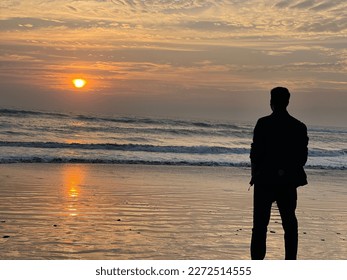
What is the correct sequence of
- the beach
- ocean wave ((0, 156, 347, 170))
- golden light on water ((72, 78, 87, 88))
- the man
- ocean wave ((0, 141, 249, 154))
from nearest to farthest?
1. the man
2. the beach
3. ocean wave ((0, 156, 347, 170))
4. ocean wave ((0, 141, 249, 154))
5. golden light on water ((72, 78, 87, 88))

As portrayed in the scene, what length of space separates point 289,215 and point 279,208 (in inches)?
4.4

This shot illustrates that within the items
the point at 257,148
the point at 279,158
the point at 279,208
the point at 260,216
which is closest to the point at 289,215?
the point at 279,208

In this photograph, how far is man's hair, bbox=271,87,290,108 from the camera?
18.7 feet

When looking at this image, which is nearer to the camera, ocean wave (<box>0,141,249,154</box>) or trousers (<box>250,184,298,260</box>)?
trousers (<box>250,184,298,260</box>)

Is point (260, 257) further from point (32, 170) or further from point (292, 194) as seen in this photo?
point (32, 170)

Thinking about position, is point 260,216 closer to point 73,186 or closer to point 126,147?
point 73,186

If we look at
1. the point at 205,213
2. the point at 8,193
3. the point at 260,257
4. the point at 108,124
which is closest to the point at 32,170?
the point at 8,193

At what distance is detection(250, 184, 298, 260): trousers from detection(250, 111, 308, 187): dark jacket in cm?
9

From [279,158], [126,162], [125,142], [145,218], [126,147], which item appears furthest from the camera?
[125,142]

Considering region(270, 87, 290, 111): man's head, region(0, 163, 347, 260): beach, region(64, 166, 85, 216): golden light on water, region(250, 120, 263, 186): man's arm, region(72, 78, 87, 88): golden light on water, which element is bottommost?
region(0, 163, 347, 260): beach

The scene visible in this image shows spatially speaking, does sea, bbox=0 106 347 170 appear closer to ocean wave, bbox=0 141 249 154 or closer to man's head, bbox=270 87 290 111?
ocean wave, bbox=0 141 249 154

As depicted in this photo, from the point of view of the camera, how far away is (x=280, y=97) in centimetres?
572

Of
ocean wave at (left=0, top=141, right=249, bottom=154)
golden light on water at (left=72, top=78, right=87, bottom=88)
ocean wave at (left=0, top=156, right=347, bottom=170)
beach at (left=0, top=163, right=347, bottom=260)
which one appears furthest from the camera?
golden light on water at (left=72, top=78, right=87, bottom=88)

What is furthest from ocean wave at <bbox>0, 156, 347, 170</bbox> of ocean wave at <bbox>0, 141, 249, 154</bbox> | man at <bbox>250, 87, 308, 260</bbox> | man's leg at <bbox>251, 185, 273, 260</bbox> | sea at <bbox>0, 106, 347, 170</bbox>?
man at <bbox>250, 87, 308, 260</bbox>
